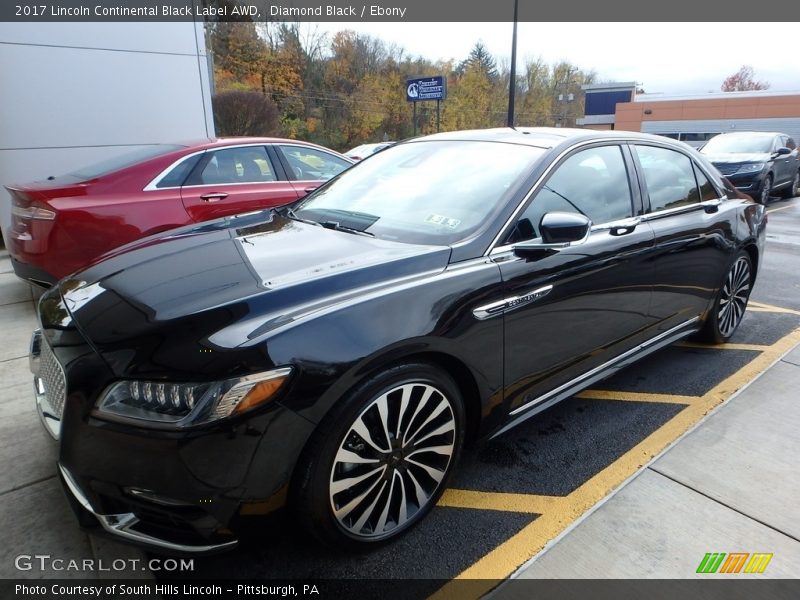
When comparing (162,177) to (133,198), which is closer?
(133,198)

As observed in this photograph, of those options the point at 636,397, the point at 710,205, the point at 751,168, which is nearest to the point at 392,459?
the point at 636,397

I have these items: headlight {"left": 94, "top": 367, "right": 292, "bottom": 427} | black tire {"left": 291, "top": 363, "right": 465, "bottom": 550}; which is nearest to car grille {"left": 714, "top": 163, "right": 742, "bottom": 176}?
black tire {"left": 291, "top": 363, "right": 465, "bottom": 550}

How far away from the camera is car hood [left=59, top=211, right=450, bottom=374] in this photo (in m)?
1.76

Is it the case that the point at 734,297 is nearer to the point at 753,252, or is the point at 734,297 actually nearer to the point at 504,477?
the point at 753,252

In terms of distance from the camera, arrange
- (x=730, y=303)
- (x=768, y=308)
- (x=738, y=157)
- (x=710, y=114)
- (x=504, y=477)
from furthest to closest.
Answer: (x=710, y=114) → (x=738, y=157) → (x=768, y=308) → (x=730, y=303) → (x=504, y=477)

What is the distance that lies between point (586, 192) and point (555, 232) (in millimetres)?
657

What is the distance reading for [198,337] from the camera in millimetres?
1736

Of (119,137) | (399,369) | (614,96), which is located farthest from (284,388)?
(614,96)

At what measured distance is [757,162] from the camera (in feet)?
38.2

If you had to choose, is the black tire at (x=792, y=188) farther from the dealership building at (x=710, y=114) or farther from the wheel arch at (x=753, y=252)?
the dealership building at (x=710, y=114)

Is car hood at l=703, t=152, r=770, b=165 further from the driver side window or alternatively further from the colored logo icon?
the colored logo icon

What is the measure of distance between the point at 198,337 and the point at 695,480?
7.65 feet

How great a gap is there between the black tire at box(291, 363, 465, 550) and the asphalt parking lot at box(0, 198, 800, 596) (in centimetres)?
12

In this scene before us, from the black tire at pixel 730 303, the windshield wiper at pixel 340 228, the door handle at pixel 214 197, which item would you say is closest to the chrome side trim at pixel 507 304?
the windshield wiper at pixel 340 228
